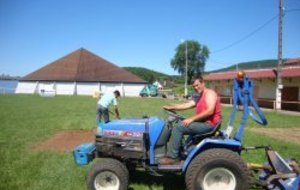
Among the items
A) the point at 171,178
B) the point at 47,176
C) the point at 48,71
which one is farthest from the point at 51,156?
the point at 48,71

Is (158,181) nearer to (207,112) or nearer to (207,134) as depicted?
(207,134)

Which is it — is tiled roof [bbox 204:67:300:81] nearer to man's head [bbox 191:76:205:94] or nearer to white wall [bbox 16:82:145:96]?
man's head [bbox 191:76:205:94]

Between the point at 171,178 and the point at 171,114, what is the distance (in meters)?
1.54

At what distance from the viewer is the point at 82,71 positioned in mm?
73625

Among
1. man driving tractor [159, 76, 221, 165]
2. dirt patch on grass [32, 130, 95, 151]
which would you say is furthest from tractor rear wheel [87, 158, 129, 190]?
dirt patch on grass [32, 130, 95, 151]

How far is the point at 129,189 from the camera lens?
7059mm

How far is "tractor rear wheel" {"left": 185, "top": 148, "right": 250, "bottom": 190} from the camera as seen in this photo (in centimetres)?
618

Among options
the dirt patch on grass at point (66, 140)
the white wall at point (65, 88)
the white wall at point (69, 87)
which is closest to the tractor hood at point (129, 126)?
the dirt patch on grass at point (66, 140)

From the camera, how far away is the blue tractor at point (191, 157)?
6.21 meters

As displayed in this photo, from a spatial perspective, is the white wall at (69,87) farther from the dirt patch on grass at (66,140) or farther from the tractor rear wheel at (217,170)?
the tractor rear wheel at (217,170)

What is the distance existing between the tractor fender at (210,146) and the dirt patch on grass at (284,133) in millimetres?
7566

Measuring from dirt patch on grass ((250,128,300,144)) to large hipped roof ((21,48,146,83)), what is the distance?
5626 centimetres

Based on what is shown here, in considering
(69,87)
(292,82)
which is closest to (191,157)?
(292,82)

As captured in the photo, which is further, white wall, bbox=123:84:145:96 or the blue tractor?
white wall, bbox=123:84:145:96
